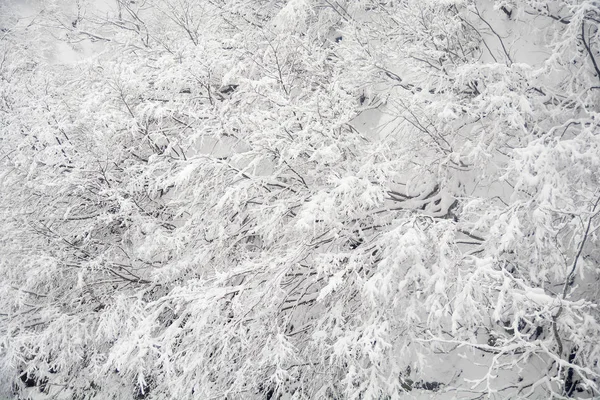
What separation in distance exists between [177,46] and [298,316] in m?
5.27

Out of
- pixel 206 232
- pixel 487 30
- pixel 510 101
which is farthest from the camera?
pixel 206 232

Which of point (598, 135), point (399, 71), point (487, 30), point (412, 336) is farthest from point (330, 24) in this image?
point (412, 336)

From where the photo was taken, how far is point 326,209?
436cm

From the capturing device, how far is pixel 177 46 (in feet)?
23.0

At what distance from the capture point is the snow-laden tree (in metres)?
3.70

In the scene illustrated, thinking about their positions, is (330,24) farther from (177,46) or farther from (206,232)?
(206,232)

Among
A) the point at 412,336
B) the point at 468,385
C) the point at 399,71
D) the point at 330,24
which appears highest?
the point at 330,24

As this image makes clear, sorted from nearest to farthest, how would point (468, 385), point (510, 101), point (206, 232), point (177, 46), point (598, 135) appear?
point (598, 135), point (510, 101), point (468, 385), point (206, 232), point (177, 46)

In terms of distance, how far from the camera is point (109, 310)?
6.44 metres

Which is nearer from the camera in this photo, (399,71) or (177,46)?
(399,71)

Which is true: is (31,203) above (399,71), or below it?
below

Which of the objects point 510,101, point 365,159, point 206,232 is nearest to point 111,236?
point 206,232

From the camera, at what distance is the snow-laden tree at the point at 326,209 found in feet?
12.1

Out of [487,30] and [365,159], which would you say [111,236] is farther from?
[487,30]
